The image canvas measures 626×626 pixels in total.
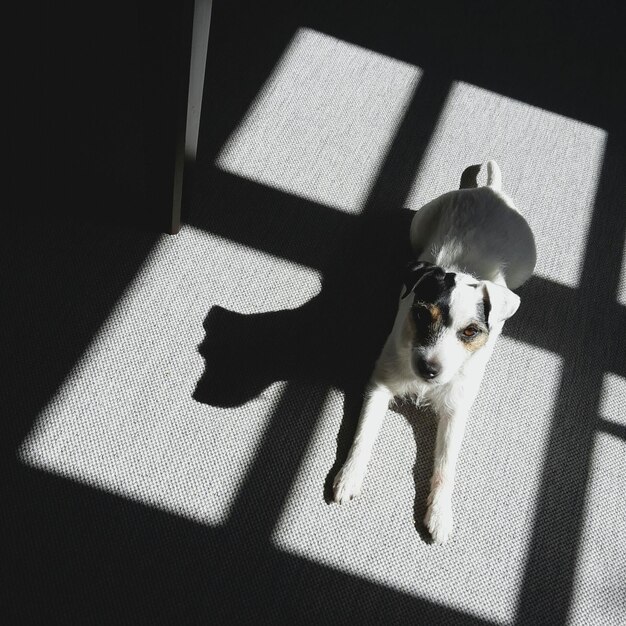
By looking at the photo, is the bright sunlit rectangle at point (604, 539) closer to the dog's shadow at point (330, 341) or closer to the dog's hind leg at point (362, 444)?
the dog's shadow at point (330, 341)

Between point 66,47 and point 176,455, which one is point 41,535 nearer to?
point 176,455

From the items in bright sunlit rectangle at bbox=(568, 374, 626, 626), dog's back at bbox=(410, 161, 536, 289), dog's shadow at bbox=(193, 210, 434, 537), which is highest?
dog's back at bbox=(410, 161, 536, 289)

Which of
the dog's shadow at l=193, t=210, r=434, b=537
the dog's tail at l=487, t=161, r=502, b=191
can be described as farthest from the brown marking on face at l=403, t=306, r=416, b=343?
the dog's tail at l=487, t=161, r=502, b=191

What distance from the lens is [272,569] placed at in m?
1.42

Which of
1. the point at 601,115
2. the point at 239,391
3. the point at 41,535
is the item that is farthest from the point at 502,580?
the point at 601,115

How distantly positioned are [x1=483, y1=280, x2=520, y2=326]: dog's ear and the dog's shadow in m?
0.35

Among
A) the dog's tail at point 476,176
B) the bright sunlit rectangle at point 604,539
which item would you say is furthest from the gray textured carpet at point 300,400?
the dog's tail at point 476,176

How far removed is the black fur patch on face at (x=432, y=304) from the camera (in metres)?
1.39

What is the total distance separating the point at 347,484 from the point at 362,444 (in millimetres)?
95

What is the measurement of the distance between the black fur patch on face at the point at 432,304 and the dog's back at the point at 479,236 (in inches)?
7.6

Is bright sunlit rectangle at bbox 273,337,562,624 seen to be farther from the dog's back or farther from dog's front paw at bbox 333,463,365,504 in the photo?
the dog's back

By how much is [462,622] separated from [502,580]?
127mm

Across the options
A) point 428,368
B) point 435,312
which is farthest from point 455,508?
point 435,312

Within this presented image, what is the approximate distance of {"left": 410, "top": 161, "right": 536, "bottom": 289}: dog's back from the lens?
1591mm
